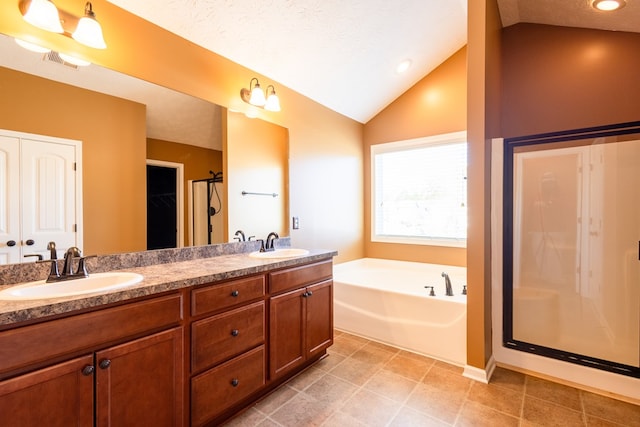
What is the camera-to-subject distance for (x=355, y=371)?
7.35 feet

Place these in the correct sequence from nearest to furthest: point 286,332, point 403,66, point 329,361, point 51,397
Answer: point 51,397
point 286,332
point 329,361
point 403,66

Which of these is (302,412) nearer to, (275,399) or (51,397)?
(275,399)

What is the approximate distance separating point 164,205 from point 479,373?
97.0 inches

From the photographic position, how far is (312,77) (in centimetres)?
289

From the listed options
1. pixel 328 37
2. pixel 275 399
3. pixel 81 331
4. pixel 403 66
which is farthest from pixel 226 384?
pixel 403 66

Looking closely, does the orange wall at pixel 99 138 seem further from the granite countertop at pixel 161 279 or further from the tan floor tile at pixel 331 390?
the tan floor tile at pixel 331 390

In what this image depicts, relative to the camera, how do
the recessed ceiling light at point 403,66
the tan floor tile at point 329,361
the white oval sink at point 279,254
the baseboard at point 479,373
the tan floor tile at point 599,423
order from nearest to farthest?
the tan floor tile at point 599,423, the baseboard at point 479,373, the white oval sink at point 279,254, the tan floor tile at point 329,361, the recessed ceiling light at point 403,66

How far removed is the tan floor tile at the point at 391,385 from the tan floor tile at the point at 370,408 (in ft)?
0.19

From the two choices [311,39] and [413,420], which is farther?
[311,39]

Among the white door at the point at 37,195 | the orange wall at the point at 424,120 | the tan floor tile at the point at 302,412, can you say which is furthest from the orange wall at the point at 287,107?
the tan floor tile at the point at 302,412

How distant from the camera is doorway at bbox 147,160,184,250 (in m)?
1.88

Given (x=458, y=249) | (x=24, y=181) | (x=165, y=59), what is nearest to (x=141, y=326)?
(x=24, y=181)

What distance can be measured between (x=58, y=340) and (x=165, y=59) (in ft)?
5.72

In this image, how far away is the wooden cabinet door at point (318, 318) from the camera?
216 centimetres
